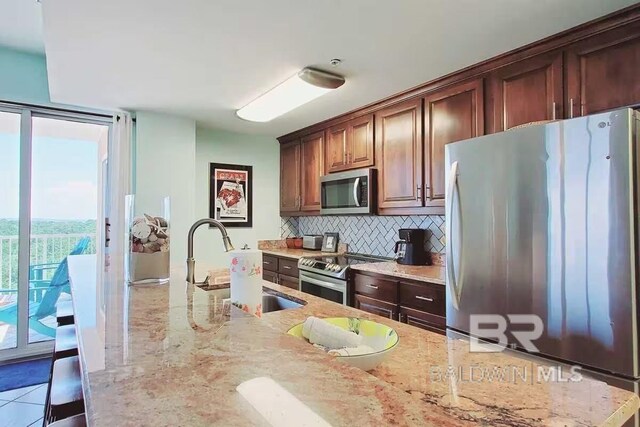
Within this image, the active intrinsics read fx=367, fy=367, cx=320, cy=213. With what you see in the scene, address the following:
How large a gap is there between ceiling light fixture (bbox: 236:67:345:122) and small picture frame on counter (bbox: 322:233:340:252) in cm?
147

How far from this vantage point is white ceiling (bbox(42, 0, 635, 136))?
1.69 m

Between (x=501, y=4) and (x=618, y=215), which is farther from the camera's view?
(x=501, y=4)

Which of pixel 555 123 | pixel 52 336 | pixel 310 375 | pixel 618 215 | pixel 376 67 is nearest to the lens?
pixel 310 375

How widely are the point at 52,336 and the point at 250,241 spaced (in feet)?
6.85

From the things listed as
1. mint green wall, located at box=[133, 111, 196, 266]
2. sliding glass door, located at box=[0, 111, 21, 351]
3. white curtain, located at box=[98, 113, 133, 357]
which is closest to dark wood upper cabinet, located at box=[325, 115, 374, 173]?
mint green wall, located at box=[133, 111, 196, 266]

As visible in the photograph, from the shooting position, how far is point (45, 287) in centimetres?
352

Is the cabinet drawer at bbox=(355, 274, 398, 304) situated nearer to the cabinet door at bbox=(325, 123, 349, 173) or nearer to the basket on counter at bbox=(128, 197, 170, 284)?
the cabinet door at bbox=(325, 123, 349, 173)

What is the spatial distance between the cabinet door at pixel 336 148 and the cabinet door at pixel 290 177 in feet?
1.90

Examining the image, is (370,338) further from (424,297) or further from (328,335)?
(424,297)

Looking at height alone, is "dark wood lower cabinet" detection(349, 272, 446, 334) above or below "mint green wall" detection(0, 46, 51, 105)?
below

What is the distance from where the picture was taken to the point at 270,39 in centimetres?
198

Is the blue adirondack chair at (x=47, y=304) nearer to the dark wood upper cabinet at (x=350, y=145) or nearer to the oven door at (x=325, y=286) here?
the oven door at (x=325, y=286)

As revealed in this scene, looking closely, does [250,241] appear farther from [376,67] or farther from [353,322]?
[353,322]

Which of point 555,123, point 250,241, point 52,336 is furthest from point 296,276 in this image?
point 555,123
